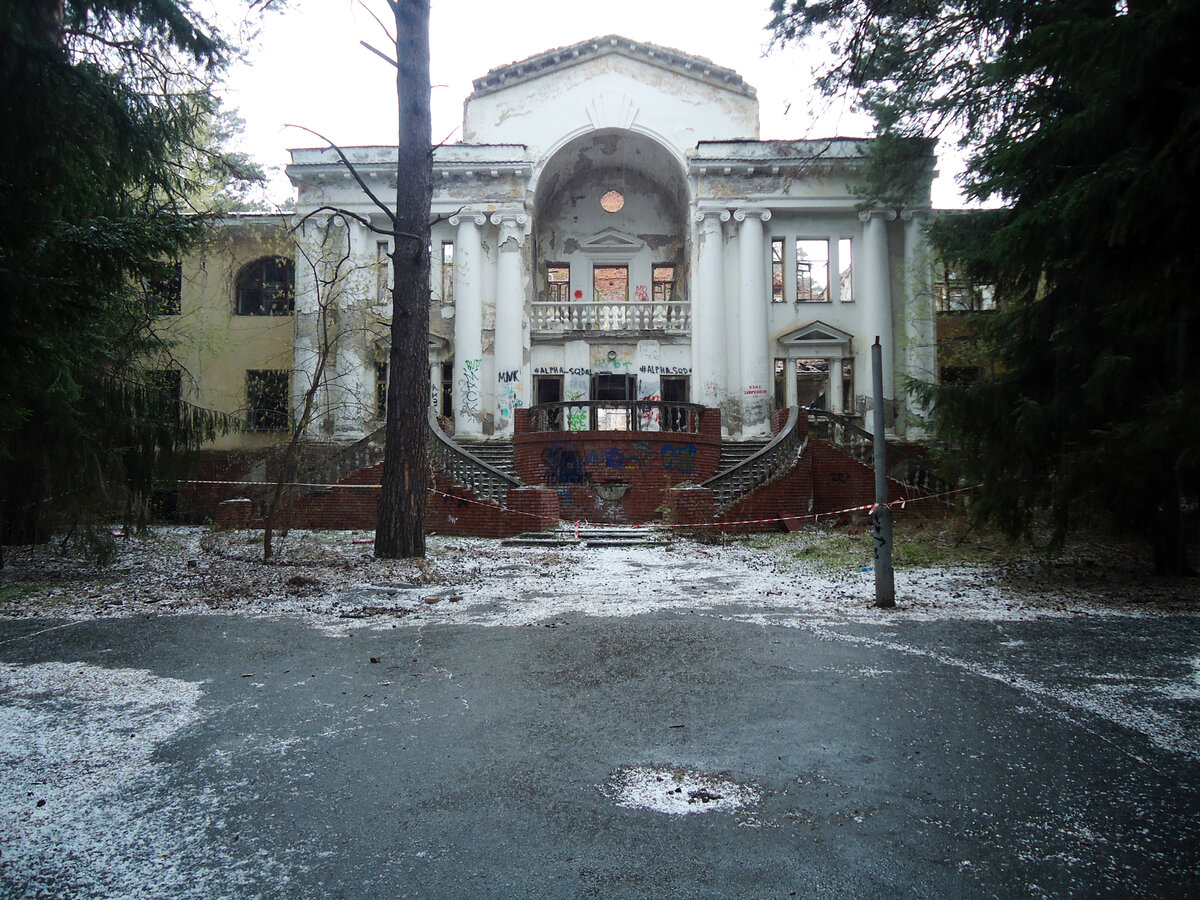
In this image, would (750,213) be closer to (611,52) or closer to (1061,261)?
(611,52)

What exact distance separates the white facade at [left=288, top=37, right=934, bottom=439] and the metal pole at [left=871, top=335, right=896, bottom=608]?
1715 centimetres

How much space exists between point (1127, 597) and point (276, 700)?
28.7 ft

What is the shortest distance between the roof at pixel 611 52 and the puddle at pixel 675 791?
90.1ft

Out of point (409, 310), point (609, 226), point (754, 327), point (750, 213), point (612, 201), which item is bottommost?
point (409, 310)

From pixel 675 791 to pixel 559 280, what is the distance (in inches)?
1053

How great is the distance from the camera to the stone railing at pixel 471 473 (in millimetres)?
16484

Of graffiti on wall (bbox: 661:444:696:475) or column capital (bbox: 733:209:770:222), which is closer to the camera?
graffiti on wall (bbox: 661:444:696:475)

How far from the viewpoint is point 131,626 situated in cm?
693

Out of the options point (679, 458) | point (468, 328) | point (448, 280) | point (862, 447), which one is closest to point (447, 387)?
point (468, 328)

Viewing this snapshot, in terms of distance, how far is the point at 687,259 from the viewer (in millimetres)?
27812

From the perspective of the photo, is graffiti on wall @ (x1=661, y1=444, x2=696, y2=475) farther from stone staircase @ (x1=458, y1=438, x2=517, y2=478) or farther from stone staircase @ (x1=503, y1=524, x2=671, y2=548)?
stone staircase @ (x1=458, y1=438, x2=517, y2=478)

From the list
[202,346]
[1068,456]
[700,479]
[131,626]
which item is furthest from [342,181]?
[1068,456]

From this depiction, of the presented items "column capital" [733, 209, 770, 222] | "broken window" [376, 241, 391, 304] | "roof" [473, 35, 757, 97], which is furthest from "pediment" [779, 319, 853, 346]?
"broken window" [376, 241, 391, 304]

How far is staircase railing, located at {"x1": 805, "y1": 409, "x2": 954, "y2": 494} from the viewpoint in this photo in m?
19.8
